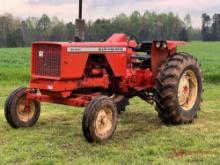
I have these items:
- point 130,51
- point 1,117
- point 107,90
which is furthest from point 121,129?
point 1,117

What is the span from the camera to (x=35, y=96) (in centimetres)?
831

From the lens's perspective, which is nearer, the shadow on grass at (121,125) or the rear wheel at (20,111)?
the shadow on grass at (121,125)

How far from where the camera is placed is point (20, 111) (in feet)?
28.1

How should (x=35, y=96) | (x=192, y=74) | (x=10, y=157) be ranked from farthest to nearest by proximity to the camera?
(x=192, y=74), (x=35, y=96), (x=10, y=157)

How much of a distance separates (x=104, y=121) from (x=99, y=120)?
0.12 meters

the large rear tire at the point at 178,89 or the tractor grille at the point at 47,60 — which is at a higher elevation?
the tractor grille at the point at 47,60

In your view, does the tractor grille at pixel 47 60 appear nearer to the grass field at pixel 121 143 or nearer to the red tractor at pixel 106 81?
the red tractor at pixel 106 81

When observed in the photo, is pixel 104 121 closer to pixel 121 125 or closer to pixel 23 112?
pixel 121 125

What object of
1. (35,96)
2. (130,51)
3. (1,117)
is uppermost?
(130,51)

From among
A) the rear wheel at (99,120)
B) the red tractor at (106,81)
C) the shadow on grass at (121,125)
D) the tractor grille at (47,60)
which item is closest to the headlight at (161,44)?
the red tractor at (106,81)

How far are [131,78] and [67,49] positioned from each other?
1703mm

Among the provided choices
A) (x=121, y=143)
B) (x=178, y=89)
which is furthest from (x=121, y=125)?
(x=121, y=143)

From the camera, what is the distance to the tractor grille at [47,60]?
7.68 m

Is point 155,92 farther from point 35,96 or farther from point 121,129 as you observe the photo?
point 35,96
